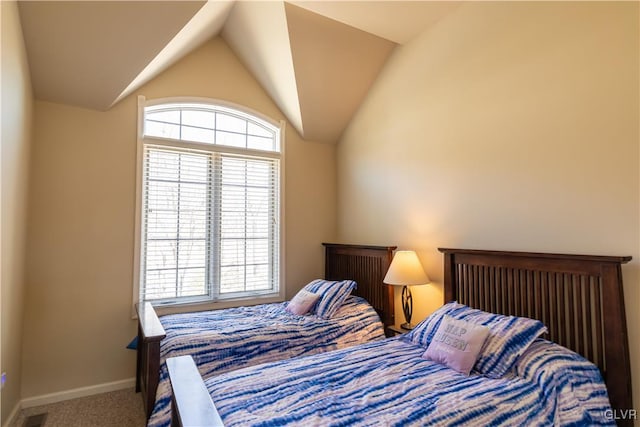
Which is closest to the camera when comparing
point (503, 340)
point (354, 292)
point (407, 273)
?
point (503, 340)

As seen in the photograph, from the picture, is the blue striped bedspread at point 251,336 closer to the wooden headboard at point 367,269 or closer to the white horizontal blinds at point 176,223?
the wooden headboard at point 367,269

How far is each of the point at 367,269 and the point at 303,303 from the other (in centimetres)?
80

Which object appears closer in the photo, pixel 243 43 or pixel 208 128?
pixel 243 43

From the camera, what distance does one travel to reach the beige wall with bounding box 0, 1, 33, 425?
6.44 ft

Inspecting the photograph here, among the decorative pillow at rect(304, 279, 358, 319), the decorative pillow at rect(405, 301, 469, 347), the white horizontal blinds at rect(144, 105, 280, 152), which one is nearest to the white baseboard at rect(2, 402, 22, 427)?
the decorative pillow at rect(304, 279, 358, 319)

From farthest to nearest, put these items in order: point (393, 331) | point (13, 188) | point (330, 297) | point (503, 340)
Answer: point (330, 297) < point (393, 331) < point (13, 188) < point (503, 340)

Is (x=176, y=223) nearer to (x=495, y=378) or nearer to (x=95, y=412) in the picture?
(x=95, y=412)

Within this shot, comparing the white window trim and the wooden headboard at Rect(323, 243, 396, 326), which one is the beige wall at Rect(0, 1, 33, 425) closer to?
the white window trim

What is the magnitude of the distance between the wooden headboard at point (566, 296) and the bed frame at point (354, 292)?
82 centimetres

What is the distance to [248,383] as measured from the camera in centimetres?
169

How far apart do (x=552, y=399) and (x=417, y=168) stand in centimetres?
197

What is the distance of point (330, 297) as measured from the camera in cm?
304

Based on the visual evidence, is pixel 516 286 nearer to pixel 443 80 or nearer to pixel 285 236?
pixel 443 80

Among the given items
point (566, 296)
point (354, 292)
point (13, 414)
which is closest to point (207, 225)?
point (354, 292)
